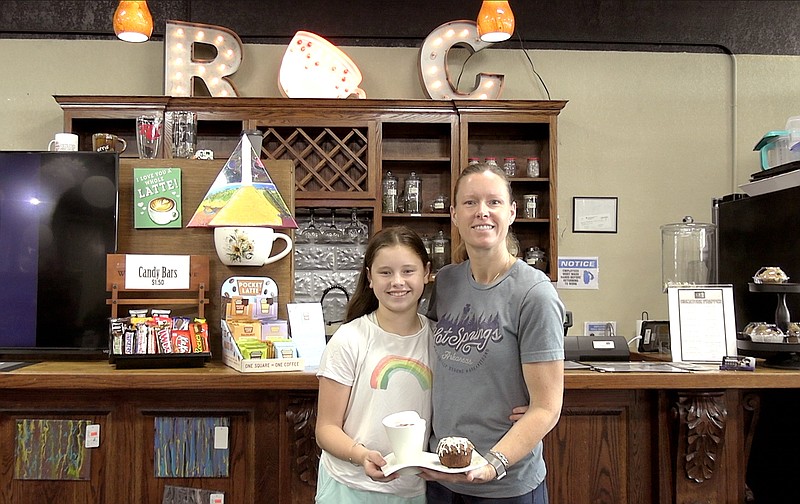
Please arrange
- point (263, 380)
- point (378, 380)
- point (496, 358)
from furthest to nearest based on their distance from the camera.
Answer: point (263, 380) < point (378, 380) < point (496, 358)

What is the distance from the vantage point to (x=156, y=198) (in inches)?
101

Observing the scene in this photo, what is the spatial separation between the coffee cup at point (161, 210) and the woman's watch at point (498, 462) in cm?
158

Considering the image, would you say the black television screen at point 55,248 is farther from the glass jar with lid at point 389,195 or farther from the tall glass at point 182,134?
the glass jar with lid at point 389,195

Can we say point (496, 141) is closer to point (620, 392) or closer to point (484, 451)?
point (620, 392)

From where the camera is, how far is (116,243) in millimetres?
2498

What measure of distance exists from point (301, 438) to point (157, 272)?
0.78 meters

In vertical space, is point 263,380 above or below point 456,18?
below

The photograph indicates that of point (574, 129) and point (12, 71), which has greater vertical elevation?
point (12, 71)

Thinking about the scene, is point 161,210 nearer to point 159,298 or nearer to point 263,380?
point 159,298

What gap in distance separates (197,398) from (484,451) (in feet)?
3.48

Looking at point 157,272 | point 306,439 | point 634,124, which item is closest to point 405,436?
point 306,439

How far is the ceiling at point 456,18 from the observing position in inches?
188

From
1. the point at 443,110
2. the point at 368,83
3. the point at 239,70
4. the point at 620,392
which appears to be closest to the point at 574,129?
the point at 443,110

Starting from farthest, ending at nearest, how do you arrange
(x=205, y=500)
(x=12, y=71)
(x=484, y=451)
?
(x=12, y=71)
(x=205, y=500)
(x=484, y=451)
